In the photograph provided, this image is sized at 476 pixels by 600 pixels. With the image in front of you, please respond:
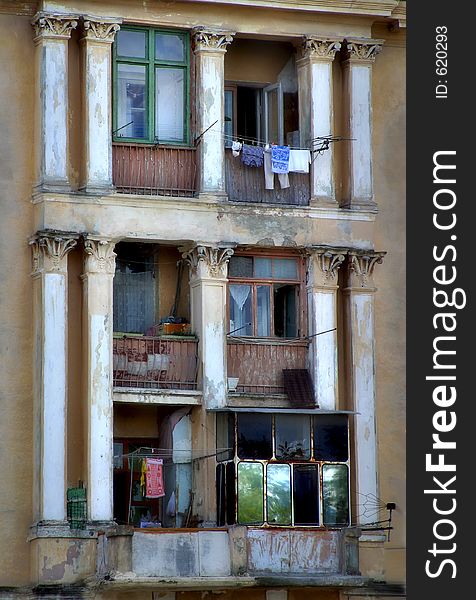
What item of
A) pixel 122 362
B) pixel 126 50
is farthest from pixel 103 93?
pixel 122 362

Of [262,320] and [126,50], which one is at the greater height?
[126,50]

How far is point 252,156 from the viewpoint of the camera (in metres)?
44.4

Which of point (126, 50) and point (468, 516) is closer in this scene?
point (468, 516)

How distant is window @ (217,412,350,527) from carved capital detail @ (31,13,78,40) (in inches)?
280

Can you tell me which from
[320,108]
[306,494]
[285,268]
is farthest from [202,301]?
[320,108]

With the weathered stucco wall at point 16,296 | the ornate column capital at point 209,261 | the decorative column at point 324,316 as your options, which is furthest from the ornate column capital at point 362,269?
the weathered stucco wall at point 16,296

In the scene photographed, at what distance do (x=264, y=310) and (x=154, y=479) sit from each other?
3812mm

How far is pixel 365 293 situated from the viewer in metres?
44.6

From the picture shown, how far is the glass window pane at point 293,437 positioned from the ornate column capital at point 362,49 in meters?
6.63

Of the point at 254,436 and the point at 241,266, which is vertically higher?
the point at 241,266

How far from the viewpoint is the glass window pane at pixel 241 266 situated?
145 feet

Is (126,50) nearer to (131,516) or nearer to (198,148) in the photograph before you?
(198,148)

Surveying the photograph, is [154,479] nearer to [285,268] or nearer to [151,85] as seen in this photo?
[285,268]

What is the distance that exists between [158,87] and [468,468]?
912 cm
